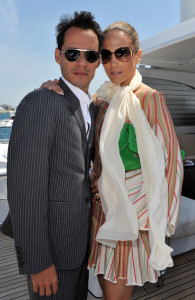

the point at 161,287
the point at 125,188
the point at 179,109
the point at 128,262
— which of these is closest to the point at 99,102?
the point at 125,188

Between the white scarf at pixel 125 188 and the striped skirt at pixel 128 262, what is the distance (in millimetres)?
67

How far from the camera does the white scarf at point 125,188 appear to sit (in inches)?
40.3

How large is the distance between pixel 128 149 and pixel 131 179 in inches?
5.2

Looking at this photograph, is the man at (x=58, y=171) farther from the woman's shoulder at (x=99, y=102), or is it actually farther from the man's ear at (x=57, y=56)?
the woman's shoulder at (x=99, y=102)

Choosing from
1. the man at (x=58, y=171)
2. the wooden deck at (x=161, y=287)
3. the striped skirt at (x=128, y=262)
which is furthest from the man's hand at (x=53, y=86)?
the wooden deck at (x=161, y=287)

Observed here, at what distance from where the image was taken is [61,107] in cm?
97

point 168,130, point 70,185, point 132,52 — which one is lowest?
point 70,185

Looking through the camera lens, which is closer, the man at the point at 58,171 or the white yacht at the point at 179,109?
the man at the point at 58,171

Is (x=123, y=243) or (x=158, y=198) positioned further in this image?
(x=123, y=243)

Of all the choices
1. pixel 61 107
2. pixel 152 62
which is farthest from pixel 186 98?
pixel 61 107

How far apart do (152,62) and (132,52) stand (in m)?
3.74

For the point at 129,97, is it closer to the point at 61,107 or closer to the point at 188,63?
the point at 61,107

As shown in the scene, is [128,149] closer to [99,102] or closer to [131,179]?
[131,179]

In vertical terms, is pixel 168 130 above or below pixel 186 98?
below
